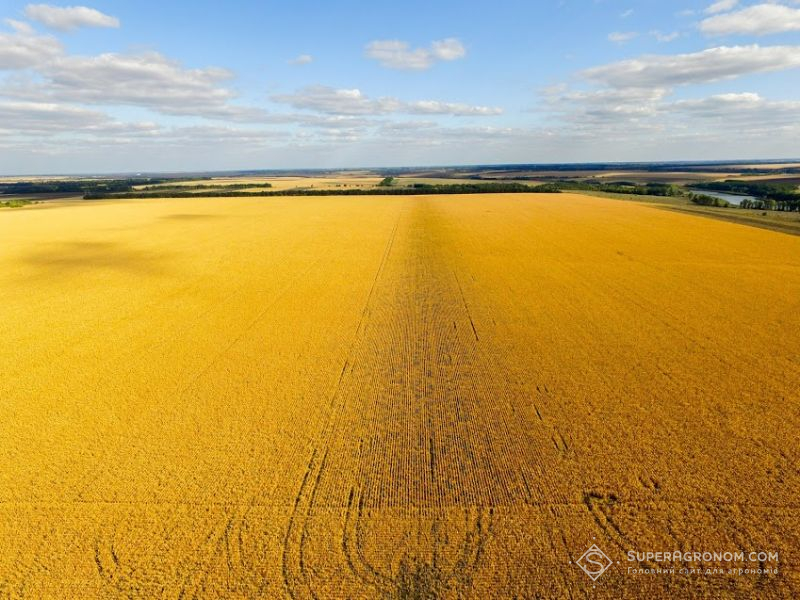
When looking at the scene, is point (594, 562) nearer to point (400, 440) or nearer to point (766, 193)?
point (400, 440)

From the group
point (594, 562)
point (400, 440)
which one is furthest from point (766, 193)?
point (594, 562)

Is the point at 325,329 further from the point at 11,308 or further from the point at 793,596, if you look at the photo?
the point at 11,308

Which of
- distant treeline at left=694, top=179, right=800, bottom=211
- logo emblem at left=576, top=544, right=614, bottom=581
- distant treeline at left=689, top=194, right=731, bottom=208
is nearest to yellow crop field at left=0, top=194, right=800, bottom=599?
logo emblem at left=576, top=544, right=614, bottom=581

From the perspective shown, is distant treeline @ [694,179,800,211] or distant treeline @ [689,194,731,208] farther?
distant treeline @ [689,194,731,208]

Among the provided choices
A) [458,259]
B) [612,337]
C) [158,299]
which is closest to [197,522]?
[612,337]

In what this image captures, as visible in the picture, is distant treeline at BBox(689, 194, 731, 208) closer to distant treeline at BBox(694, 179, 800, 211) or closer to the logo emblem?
distant treeline at BBox(694, 179, 800, 211)

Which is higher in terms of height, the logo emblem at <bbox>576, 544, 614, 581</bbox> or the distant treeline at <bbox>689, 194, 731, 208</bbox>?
the distant treeline at <bbox>689, 194, 731, 208</bbox>

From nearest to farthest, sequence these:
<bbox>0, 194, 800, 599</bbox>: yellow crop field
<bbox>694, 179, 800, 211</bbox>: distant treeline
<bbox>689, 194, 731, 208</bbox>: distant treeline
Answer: <bbox>0, 194, 800, 599</bbox>: yellow crop field
<bbox>694, 179, 800, 211</bbox>: distant treeline
<bbox>689, 194, 731, 208</bbox>: distant treeline
